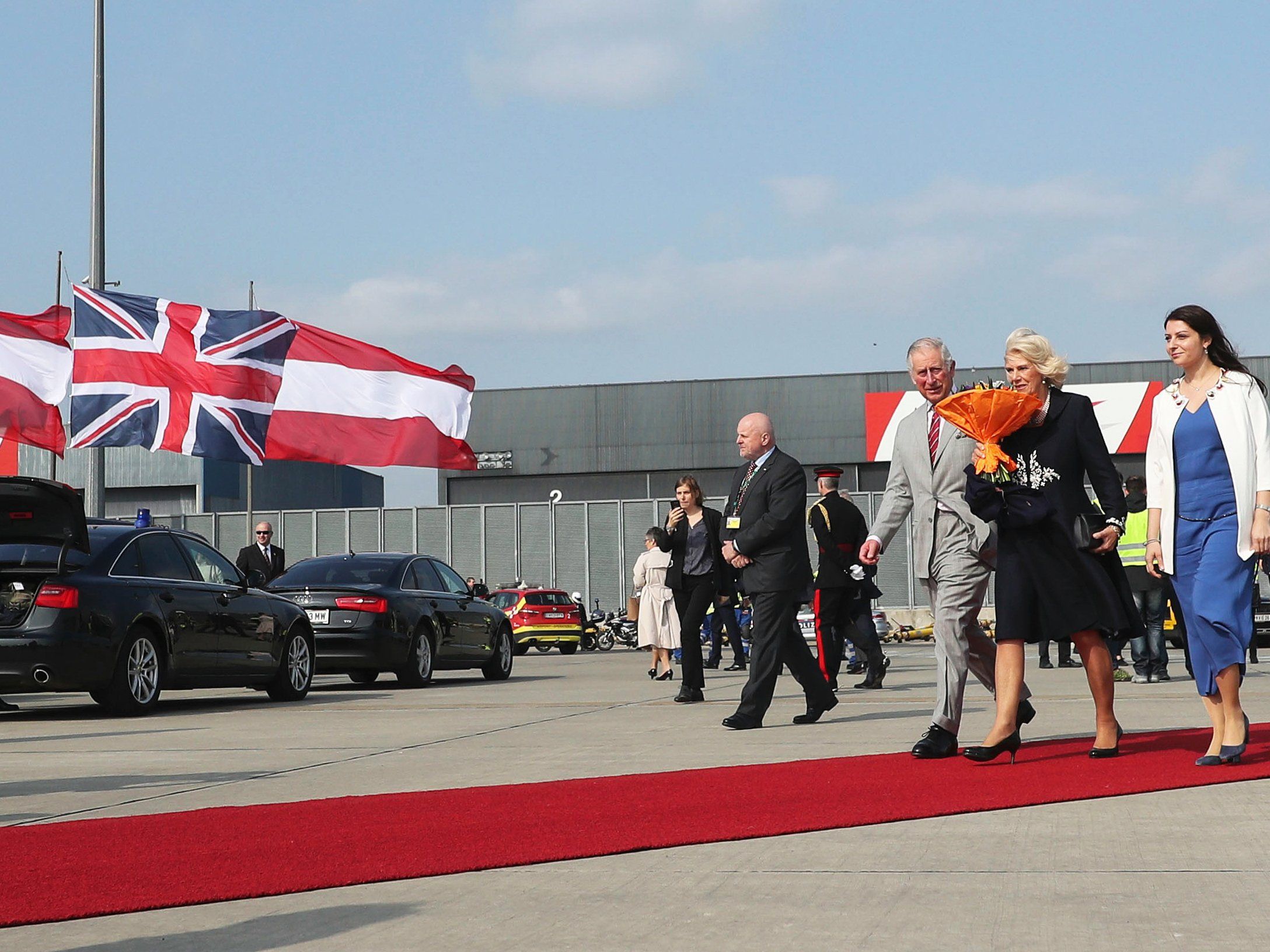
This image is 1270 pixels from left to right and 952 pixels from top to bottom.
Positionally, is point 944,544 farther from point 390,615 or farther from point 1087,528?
point 390,615

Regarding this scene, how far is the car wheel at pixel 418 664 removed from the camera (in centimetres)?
1642

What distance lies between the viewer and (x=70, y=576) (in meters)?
11.9

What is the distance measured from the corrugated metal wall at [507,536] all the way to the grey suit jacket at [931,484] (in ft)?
129

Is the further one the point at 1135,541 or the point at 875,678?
the point at 1135,541

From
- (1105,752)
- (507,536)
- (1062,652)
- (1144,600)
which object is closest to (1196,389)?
(1105,752)

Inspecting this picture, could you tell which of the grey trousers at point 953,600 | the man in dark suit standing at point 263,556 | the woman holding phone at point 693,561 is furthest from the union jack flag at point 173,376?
the grey trousers at point 953,600

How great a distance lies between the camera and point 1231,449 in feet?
23.9

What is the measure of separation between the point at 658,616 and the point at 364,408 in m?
6.23

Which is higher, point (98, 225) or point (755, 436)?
point (98, 225)

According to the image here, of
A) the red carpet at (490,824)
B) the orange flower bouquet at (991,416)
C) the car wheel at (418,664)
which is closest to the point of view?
the red carpet at (490,824)

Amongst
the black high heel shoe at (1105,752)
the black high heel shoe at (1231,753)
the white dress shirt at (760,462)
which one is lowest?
the black high heel shoe at (1105,752)

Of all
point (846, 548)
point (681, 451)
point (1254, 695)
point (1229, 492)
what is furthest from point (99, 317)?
point (681, 451)

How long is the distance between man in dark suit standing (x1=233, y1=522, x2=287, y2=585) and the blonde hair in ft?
49.2

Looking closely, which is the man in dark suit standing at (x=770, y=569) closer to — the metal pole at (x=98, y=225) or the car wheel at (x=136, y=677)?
the car wheel at (x=136, y=677)
